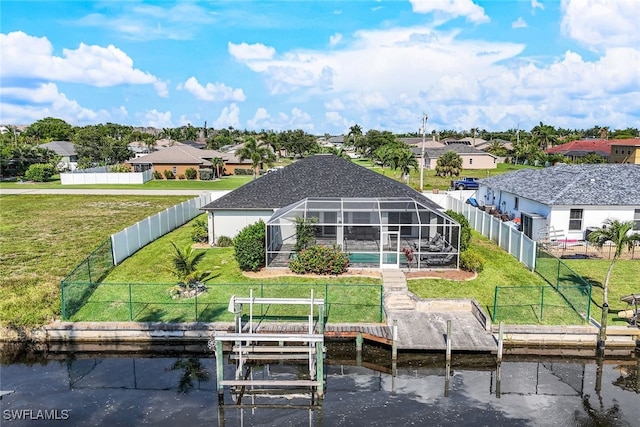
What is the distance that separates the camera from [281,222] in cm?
2616

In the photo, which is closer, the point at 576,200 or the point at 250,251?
the point at 250,251

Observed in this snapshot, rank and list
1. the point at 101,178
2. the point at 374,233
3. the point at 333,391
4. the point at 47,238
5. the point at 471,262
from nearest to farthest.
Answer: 1. the point at 333,391
2. the point at 471,262
3. the point at 374,233
4. the point at 47,238
5. the point at 101,178

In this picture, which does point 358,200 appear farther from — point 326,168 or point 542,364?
point 542,364

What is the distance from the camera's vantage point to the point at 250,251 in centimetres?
2458

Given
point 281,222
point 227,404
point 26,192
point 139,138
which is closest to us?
point 227,404

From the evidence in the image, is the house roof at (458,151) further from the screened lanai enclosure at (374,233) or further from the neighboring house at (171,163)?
the screened lanai enclosure at (374,233)

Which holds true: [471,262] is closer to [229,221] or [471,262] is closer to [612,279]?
[612,279]

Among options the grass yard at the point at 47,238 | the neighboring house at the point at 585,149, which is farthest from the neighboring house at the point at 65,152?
the neighboring house at the point at 585,149

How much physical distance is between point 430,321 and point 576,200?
15.5 metres

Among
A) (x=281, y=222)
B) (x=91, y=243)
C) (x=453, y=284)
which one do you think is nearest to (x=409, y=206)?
(x=453, y=284)

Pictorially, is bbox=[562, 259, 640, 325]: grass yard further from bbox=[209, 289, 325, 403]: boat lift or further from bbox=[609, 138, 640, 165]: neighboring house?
bbox=[609, 138, 640, 165]: neighboring house

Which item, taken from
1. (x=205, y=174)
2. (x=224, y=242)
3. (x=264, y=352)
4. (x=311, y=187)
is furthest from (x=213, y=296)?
(x=205, y=174)

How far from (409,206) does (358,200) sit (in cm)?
284

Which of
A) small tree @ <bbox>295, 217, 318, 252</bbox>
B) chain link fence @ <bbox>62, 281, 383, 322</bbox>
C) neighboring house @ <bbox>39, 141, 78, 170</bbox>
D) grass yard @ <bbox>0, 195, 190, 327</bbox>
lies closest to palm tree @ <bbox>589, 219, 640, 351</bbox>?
chain link fence @ <bbox>62, 281, 383, 322</bbox>
